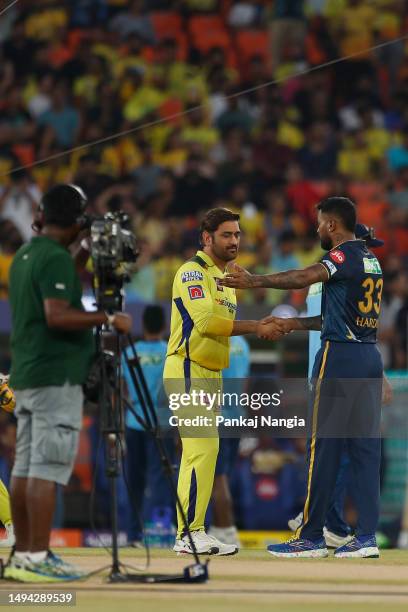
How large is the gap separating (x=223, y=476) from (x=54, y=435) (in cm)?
355

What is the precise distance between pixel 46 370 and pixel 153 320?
465cm

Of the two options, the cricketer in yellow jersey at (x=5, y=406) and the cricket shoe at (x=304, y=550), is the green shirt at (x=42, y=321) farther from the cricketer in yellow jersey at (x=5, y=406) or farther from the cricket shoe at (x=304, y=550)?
the cricket shoe at (x=304, y=550)

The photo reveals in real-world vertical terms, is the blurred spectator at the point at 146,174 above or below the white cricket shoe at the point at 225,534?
above

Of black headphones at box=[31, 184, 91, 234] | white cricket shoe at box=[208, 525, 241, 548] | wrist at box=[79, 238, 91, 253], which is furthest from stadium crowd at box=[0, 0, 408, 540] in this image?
black headphones at box=[31, 184, 91, 234]

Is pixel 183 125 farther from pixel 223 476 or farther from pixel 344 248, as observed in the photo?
pixel 344 248

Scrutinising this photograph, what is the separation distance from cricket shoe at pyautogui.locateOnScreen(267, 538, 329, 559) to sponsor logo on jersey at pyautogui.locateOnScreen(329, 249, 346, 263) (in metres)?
1.61

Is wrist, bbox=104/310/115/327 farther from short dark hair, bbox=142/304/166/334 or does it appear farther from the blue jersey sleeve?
short dark hair, bbox=142/304/166/334

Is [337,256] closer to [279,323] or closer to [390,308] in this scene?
[279,323]

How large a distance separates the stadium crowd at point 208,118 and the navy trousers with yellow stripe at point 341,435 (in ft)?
22.4

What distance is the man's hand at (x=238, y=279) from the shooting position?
7.91 meters

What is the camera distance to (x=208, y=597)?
6.07 metres

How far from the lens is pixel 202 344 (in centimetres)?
838

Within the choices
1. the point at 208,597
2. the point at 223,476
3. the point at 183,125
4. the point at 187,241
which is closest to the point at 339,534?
the point at 223,476

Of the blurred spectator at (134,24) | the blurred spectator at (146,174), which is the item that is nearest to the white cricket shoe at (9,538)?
the blurred spectator at (146,174)
